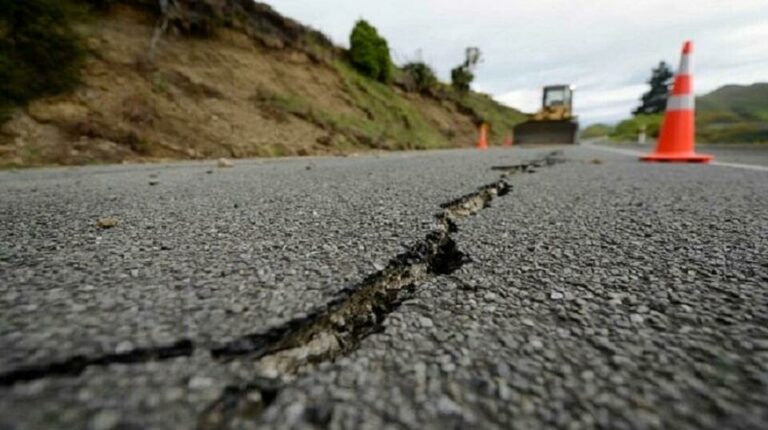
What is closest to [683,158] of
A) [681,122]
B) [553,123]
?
[681,122]

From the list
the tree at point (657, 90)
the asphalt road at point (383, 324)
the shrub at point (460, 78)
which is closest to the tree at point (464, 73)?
the shrub at point (460, 78)

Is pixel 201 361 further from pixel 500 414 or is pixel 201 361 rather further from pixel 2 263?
pixel 2 263

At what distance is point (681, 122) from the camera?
3.91 meters

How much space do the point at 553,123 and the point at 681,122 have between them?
1106 cm

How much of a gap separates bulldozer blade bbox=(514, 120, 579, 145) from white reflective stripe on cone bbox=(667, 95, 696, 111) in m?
10.5

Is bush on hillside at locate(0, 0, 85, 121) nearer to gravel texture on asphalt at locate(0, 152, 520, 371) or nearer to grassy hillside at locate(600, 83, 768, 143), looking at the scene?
gravel texture on asphalt at locate(0, 152, 520, 371)

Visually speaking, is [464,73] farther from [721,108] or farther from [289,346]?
[721,108]

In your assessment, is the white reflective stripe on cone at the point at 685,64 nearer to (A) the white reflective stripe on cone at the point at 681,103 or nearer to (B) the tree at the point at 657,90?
(A) the white reflective stripe on cone at the point at 681,103

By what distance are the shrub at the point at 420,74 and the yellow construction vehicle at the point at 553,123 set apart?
14.6ft

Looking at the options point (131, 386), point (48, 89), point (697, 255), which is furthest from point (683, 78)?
point (48, 89)

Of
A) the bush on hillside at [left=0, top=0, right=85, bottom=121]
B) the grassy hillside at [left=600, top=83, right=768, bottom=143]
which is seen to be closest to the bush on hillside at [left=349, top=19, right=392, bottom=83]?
the bush on hillside at [left=0, top=0, right=85, bottom=121]

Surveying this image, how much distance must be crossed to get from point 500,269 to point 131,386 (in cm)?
77

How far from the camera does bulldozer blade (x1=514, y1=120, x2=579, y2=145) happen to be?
13.8 meters

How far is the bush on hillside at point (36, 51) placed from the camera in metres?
5.14
